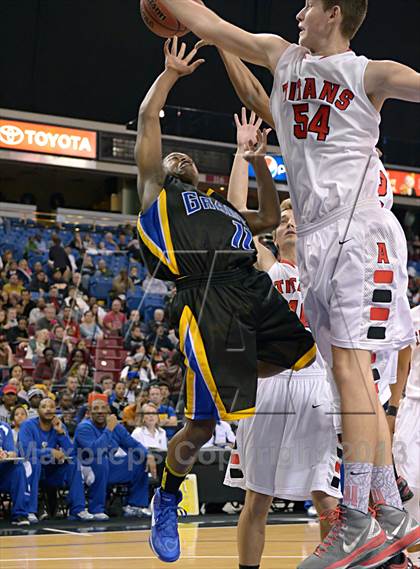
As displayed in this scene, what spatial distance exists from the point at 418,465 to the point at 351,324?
299cm

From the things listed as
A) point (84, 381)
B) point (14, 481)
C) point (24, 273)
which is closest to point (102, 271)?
point (24, 273)

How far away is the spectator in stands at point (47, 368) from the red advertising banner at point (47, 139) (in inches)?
383

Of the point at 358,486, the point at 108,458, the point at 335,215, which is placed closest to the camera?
the point at 358,486

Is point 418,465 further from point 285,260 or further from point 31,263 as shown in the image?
point 31,263

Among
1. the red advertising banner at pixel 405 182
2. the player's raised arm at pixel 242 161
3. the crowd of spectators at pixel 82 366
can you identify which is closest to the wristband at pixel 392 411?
the player's raised arm at pixel 242 161

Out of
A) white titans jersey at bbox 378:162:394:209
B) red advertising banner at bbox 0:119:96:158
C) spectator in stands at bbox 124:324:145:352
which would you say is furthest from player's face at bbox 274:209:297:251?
red advertising banner at bbox 0:119:96:158

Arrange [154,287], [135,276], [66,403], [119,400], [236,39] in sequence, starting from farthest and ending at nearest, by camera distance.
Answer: [135,276] < [154,287] < [119,400] < [66,403] < [236,39]

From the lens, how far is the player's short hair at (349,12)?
402 centimetres

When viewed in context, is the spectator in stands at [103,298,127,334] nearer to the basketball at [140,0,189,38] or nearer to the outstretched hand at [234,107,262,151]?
the outstretched hand at [234,107,262,151]

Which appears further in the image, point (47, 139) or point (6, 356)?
point (47, 139)

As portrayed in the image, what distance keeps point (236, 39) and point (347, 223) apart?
98 cm

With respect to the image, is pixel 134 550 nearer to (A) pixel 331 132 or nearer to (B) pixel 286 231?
(B) pixel 286 231

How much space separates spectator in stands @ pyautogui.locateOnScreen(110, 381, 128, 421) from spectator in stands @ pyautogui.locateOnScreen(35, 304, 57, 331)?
227 centimetres

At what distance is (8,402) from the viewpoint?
37.1 ft
